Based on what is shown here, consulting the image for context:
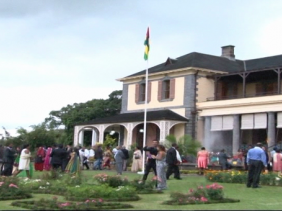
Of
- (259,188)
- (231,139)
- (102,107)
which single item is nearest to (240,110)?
(231,139)

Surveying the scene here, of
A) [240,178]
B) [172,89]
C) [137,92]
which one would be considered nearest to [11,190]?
[240,178]

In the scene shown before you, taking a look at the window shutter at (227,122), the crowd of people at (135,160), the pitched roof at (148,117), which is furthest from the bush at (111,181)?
the pitched roof at (148,117)

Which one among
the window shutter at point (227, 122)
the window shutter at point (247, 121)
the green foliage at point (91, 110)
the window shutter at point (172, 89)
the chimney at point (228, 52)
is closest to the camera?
the window shutter at point (247, 121)

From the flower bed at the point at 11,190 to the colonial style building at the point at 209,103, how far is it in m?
24.0

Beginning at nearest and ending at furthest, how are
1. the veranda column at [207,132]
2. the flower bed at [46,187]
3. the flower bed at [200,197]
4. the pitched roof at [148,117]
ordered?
the flower bed at [200,197]
the flower bed at [46,187]
the veranda column at [207,132]
the pitched roof at [148,117]

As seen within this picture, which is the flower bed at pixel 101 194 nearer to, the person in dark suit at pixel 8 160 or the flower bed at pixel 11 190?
the flower bed at pixel 11 190

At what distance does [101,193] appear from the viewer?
14.0 metres

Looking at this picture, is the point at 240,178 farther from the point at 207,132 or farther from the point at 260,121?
the point at 207,132

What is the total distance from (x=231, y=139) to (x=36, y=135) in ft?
78.6

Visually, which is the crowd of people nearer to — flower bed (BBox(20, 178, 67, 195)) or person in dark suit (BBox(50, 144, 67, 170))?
person in dark suit (BBox(50, 144, 67, 170))

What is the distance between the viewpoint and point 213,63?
43.5 meters

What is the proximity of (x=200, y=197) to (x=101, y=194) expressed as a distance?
7.42ft

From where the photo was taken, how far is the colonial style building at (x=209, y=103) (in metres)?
38.2

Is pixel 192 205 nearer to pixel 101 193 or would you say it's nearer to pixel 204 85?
pixel 101 193
